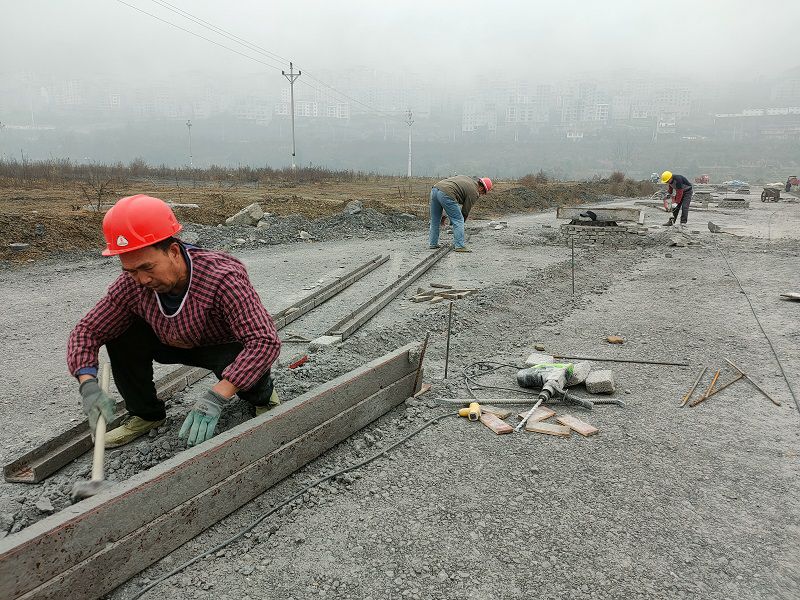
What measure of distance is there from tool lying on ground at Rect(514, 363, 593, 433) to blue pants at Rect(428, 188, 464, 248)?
6.34 meters

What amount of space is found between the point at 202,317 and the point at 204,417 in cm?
50

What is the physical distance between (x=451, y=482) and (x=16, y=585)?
1906mm

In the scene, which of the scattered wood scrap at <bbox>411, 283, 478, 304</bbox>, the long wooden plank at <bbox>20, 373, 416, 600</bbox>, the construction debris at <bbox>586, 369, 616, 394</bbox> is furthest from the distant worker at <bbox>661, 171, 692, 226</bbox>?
the long wooden plank at <bbox>20, 373, 416, 600</bbox>

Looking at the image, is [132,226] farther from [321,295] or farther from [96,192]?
[96,192]

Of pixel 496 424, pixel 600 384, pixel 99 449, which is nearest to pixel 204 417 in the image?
pixel 99 449

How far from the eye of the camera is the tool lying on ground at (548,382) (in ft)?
12.4

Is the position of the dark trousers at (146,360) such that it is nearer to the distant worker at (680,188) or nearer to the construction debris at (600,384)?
the construction debris at (600,384)

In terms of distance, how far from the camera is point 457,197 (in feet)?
33.4

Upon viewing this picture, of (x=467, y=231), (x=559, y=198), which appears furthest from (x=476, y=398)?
(x=559, y=198)

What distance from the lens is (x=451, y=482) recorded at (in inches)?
115

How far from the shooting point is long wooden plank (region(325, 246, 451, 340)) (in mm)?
5468

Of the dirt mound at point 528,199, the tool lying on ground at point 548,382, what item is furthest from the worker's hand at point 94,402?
the dirt mound at point 528,199

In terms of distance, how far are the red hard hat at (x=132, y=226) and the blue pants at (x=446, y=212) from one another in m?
7.95

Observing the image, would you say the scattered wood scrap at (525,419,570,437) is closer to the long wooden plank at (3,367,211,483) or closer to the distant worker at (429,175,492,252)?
the long wooden plank at (3,367,211,483)
